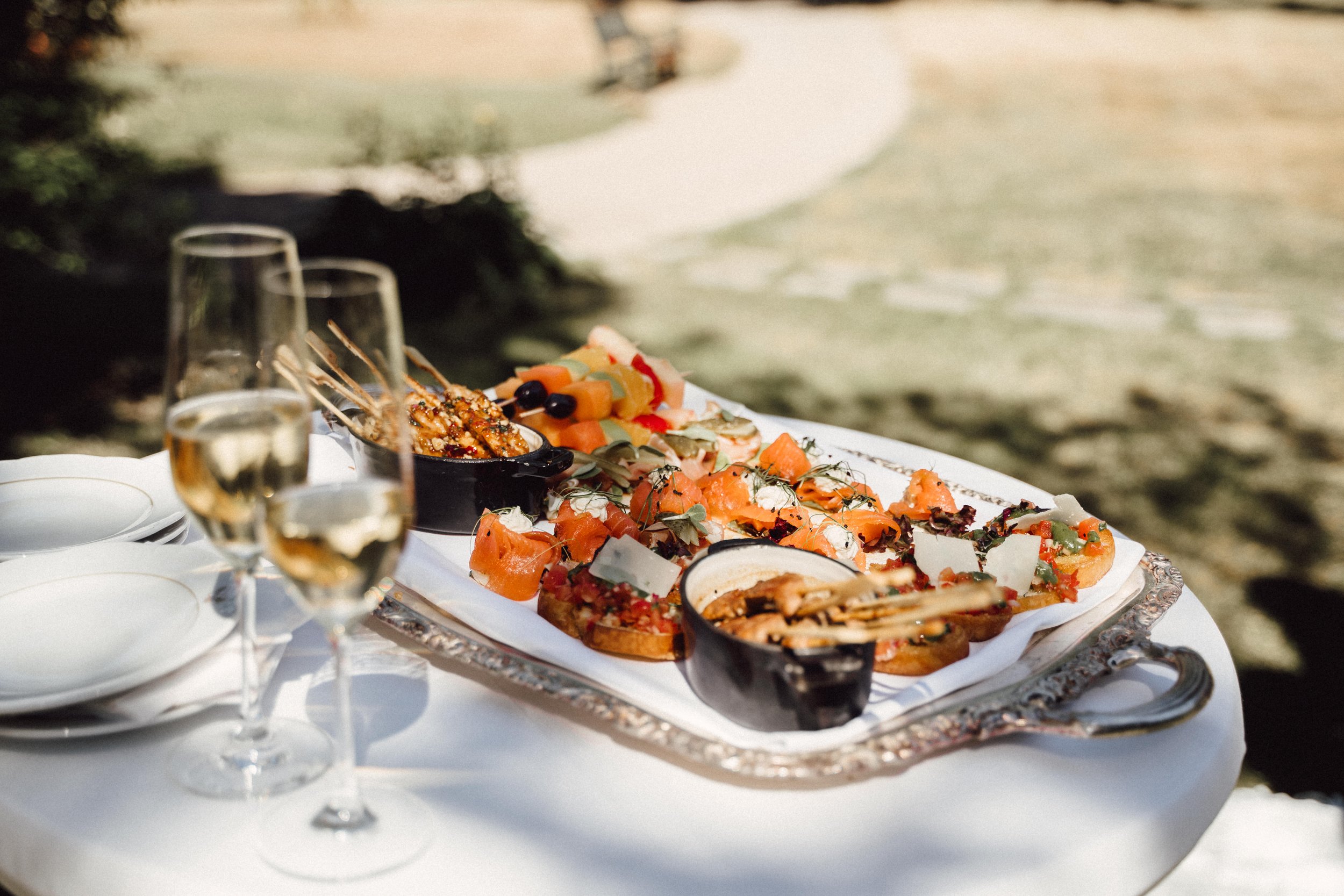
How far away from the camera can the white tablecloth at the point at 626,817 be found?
3.86 ft

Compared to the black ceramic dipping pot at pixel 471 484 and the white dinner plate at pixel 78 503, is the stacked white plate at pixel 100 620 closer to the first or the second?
the white dinner plate at pixel 78 503

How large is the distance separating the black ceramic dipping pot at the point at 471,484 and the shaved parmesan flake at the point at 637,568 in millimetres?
300

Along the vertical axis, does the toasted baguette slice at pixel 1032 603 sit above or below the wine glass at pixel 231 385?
below

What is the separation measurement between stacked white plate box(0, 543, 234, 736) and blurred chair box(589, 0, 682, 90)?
47.1ft

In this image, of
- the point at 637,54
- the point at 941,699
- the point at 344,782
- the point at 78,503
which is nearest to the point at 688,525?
the point at 941,699

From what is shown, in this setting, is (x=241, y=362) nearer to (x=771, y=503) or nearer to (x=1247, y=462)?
(x=771, y=503)

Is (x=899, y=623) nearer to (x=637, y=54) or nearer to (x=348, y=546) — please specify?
(x=348, y=546)

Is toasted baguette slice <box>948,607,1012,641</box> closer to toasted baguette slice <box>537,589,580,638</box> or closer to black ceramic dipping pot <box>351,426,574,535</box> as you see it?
toasted baguette slice <box>537,589,580,638</box>

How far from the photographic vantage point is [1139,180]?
36.7 feet

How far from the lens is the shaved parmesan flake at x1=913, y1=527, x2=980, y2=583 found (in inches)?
65.7

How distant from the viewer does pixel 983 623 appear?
5.19 ft

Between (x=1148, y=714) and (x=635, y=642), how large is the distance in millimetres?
687

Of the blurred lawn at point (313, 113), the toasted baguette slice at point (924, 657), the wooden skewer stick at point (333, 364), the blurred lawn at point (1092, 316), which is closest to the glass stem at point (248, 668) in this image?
the wooden skewer stick at point (333, 364)

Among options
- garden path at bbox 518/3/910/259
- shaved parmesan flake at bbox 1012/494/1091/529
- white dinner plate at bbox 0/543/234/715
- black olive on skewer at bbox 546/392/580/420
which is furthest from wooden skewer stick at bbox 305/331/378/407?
garden path at bbox 518/3/910/259
